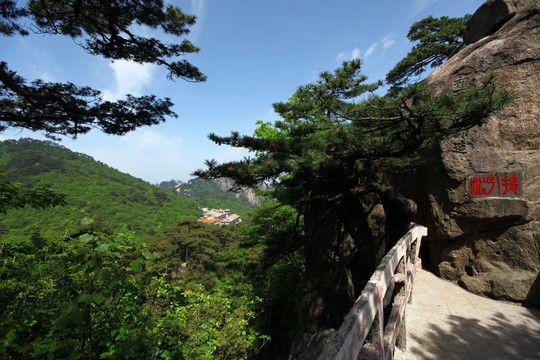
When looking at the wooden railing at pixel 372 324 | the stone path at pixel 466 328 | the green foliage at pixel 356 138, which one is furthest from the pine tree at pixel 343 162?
the wooden railing at pixel 372 324

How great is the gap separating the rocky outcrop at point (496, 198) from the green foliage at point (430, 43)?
679cm

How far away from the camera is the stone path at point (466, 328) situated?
9.03ft

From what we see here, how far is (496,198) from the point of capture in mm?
5055

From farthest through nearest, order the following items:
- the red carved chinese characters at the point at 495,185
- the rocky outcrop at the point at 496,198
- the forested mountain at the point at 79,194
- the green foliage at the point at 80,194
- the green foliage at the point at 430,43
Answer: the green foliage at the point at 80,194
the forested mountain at the point at 79,194
the green foliage at the point at 430,43
the red carved chinese characters at the point at 495,185
the rocky outcrop at the point at 496,198

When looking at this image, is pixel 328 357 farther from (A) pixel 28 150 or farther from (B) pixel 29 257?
(A) pixel 28 150

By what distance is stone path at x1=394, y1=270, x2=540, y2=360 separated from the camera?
275 cm

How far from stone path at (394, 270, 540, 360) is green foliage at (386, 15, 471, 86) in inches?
436

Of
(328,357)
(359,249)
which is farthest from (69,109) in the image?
(359,249)

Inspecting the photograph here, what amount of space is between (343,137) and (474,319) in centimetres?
351

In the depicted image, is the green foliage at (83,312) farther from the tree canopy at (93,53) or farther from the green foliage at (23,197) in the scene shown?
the tree canopy at (93,53)

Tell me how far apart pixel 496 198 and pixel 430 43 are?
11.8m

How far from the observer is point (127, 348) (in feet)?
5.93

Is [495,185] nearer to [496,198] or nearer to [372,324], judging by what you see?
[496,198]

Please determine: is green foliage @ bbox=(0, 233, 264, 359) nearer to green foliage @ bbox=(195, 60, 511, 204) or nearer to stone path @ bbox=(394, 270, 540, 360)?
green foliage @ bbox=(195, 60, 511, 204)
